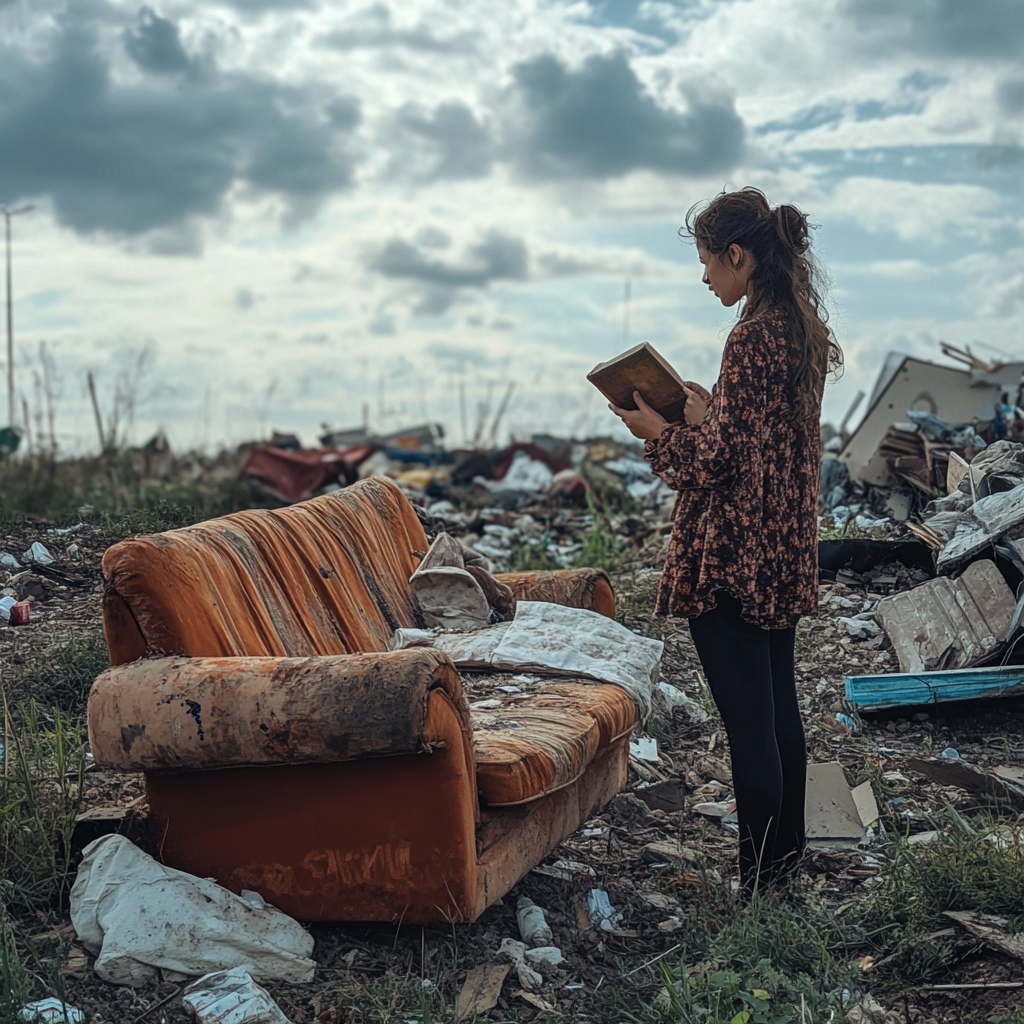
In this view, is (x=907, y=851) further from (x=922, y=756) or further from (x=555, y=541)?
(x=555, y=541)

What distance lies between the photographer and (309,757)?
258 centimetres

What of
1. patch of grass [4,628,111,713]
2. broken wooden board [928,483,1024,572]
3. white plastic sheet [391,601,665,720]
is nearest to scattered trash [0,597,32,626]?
patch of grass [4,628,111,713]

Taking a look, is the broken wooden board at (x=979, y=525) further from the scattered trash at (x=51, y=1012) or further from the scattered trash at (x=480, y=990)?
the scattered trash at (x=51, y=1012)

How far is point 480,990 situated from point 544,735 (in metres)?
0.66

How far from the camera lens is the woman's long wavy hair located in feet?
9.27

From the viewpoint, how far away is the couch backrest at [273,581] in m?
2.79

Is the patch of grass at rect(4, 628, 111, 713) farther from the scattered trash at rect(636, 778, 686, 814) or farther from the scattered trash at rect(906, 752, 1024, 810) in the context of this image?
the scattered trash at rect(906, 752, 1024, 810)

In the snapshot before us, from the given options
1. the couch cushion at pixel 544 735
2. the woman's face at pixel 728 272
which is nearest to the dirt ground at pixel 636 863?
the couch cushion at pixel 544 735

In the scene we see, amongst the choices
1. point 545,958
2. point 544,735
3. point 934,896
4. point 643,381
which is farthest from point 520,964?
point 643,381

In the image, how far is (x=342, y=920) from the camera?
278cm

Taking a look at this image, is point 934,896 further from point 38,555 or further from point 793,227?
point 38,555

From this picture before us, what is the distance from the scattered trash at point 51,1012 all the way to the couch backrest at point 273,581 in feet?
2.60

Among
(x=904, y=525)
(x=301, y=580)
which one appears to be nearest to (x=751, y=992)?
(x=301, y=580)

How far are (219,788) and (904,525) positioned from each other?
4.79 metres
